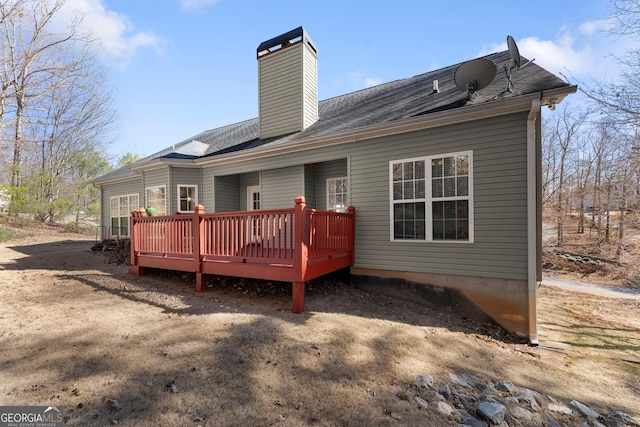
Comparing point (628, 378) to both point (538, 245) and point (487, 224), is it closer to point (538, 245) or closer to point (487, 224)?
point (538, 245)

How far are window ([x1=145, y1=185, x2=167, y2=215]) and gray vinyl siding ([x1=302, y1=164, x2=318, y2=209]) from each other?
503cm

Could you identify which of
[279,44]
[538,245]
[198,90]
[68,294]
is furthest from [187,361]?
[198,90]

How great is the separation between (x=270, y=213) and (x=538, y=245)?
17.3ft

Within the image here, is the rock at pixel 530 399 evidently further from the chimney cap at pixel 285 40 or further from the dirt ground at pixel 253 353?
the chimney cap at pixel 285 40

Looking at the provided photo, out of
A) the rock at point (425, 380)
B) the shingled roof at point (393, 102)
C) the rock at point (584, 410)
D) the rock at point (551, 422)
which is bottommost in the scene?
the rock at point (584, 410)

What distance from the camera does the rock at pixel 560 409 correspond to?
2.96 m

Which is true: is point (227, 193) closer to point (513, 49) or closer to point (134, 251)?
point (134, 251)

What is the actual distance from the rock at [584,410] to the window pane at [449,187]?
3.43m

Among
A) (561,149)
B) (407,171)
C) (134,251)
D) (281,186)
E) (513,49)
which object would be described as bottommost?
(134,251)

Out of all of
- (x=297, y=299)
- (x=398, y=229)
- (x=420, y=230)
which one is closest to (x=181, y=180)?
(x=297, y=299)

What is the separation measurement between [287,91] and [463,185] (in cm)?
572

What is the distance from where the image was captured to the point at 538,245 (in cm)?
560

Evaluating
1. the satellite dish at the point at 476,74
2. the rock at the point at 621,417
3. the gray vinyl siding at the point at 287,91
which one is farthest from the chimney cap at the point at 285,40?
the rock at the point at 621,417

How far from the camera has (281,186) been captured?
8.08 m
